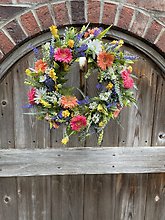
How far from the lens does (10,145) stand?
1.74 m

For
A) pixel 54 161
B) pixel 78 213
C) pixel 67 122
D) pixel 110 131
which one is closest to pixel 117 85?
pixel 67 122

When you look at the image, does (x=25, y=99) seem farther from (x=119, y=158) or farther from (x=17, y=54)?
(x=119, y=158)

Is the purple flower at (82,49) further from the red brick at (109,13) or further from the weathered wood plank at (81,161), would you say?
the weathered wood plank at (81,161)

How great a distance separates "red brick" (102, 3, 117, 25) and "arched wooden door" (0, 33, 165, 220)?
18cm

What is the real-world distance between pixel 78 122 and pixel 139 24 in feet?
1.93

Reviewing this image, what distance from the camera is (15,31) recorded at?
1522mm

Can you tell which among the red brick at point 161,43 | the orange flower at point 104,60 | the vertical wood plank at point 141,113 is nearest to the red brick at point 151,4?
the red brick at point 161,43

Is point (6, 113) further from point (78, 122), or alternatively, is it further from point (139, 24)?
point (139, 24)

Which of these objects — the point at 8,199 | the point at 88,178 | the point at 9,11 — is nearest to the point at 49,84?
the point at 9,11

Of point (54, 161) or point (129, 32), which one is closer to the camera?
point (129, 32)

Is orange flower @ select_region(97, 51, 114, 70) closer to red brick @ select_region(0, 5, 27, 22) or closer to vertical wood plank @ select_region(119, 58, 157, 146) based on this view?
vertical wood plank @ select_region(119, 58, 157, 146)

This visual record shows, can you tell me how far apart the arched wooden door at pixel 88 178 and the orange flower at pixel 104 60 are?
306 millimetres

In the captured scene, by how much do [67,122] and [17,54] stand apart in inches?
17.4

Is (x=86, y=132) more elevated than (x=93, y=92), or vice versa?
(x=93, y=92)
